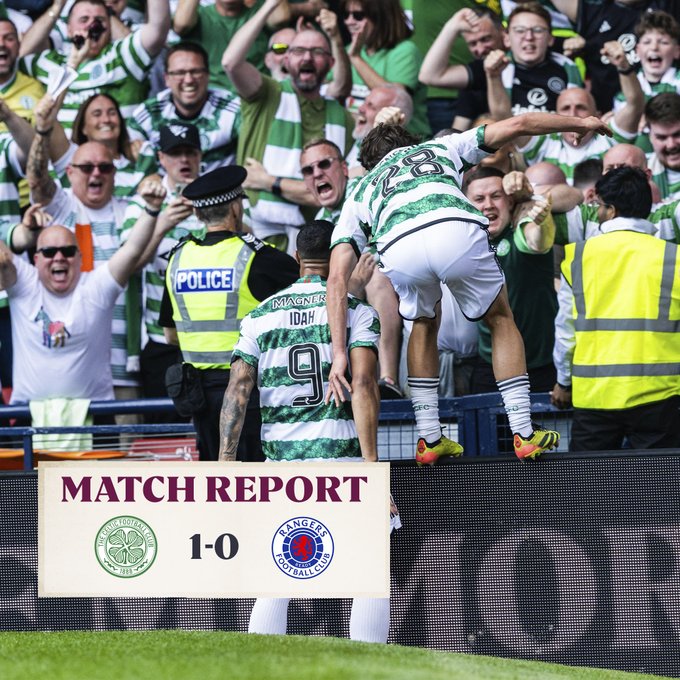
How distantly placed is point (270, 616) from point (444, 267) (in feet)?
5.86

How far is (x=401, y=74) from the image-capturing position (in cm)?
1032

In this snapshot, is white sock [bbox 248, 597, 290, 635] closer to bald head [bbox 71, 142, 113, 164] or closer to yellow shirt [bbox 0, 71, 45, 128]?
bald head [bbox 71, 142, 113, 164]

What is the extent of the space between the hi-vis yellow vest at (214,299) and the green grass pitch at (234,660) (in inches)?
75.7

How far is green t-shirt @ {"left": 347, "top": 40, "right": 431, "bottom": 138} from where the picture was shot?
404 inches

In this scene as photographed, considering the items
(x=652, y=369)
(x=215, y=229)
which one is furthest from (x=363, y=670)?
(x=215, y=229)

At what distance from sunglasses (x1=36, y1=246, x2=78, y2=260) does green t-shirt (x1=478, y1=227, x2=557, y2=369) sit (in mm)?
2935

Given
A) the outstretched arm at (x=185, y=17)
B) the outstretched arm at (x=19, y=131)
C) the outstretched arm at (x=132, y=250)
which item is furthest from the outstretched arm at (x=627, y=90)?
the outstretched arm at (x=19, y=131)

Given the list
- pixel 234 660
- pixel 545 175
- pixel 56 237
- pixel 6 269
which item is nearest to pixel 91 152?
pixel 56 237

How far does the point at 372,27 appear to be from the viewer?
34.2ft

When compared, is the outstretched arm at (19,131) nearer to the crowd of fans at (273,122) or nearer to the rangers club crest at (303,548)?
the crowd of fans at (273,122)

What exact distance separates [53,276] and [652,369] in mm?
4364

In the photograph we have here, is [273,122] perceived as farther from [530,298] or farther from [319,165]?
[530,298]

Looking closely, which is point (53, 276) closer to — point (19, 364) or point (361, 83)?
point (19, 364)

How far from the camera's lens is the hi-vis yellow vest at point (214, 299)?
23.3 ft
